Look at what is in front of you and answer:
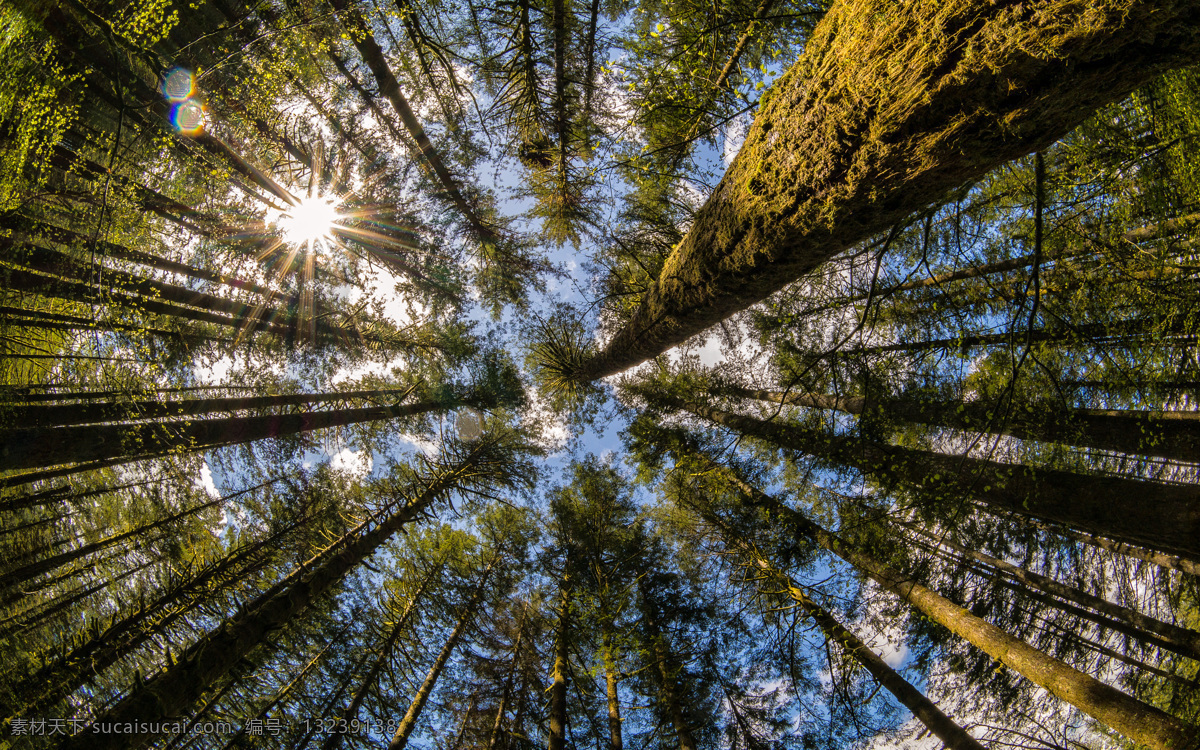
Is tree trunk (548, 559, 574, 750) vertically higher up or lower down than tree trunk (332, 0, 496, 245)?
lower down

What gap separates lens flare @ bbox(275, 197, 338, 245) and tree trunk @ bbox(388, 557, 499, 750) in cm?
903

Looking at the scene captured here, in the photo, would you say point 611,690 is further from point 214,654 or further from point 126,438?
point 126,438

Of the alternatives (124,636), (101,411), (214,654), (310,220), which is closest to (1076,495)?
(214,654)

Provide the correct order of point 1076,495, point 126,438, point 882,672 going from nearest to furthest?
1. point 1076,495
2. point 126,438
3. point 882,672

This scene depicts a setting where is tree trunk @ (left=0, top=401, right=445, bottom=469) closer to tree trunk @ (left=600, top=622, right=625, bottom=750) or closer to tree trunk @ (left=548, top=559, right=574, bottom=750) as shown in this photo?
tree trunk @ (left=548, top=559, right=574, bottom=750)

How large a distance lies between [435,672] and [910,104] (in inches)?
360

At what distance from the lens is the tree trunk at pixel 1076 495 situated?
299cm

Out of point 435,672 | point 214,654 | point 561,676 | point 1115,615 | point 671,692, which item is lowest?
point 214,654

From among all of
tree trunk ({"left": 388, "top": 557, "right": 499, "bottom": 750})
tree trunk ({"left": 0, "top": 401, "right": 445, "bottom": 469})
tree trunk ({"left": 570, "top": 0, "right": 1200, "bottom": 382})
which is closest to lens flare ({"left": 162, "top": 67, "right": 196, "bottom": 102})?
tree trunk ({"left": 0, "top": 401, "right": 445, "bottom": 469})

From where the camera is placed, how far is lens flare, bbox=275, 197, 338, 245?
8750 mm

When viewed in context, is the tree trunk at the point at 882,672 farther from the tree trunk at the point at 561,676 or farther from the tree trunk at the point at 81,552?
the tree trunk at the point at 81,552

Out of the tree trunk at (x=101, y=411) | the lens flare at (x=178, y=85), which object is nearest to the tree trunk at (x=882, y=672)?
the tree trunk at (x=101, y=411)

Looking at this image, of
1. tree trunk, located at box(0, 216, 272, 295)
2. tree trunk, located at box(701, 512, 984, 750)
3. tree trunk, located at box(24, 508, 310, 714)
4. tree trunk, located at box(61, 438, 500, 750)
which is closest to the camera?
tree trunk, located at box(61, 438, 500, 750)

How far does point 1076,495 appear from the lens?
141 inches
